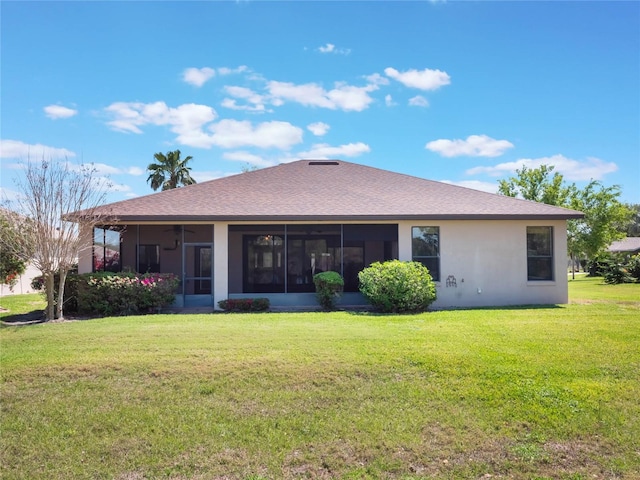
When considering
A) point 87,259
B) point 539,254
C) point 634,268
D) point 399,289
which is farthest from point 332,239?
point 634,268

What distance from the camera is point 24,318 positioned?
45.0 ft

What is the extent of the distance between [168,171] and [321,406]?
125 ft

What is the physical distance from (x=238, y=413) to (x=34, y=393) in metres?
3.05

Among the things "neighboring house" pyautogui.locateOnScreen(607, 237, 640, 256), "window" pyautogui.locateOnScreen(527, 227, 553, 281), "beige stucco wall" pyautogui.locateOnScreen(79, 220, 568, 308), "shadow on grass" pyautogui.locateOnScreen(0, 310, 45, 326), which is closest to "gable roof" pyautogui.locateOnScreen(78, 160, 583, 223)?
"beige stucco wall" pyautogui.locateOnScreen(79, 220, 568, 308)

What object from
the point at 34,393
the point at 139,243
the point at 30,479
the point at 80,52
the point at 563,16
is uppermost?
the point at 563,16

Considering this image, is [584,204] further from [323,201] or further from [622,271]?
[323,201]

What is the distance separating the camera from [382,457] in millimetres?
4988

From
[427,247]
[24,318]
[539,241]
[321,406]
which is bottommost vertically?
[321,406]

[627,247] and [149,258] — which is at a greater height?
[627,247]

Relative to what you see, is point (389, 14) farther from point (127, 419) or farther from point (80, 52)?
point (127, 419)

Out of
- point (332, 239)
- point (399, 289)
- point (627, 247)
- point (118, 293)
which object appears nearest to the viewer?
point (399, 289)

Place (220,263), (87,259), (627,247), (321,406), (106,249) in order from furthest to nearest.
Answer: (627,247), (106,249), (220,263), (87,259), (321,406)

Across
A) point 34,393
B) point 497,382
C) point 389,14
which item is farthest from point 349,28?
point 34,393

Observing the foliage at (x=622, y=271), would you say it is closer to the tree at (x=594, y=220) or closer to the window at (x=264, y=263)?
the tree at (x=594, y=220)
